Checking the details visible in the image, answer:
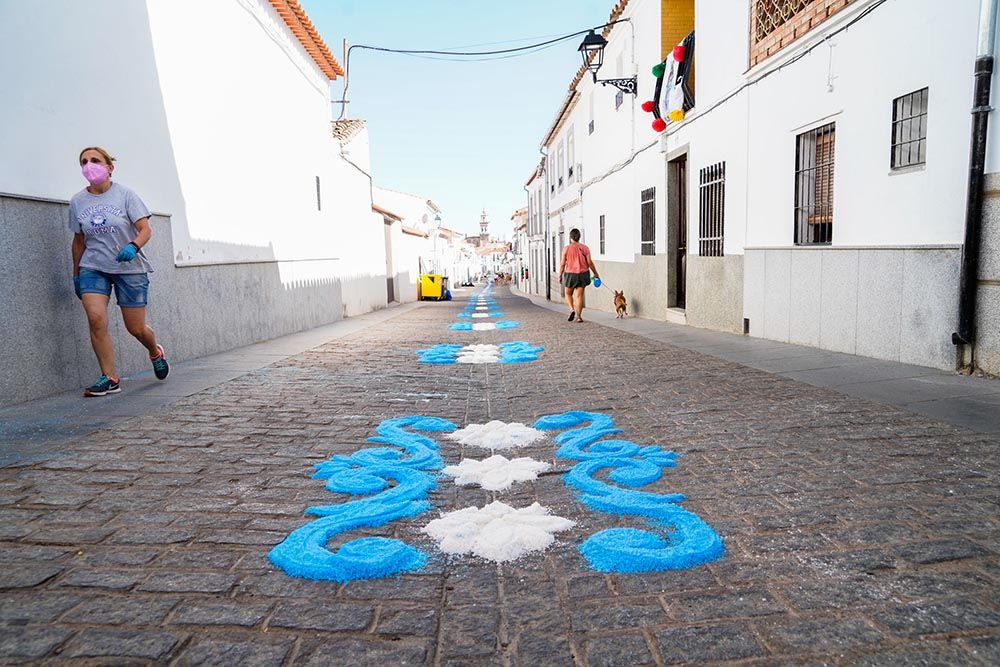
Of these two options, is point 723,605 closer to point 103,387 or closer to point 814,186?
point 103,387

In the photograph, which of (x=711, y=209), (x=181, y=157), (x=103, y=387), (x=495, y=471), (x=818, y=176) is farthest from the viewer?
(x=711, y=209)

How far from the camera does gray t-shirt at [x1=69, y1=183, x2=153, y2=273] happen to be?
15.2 ft

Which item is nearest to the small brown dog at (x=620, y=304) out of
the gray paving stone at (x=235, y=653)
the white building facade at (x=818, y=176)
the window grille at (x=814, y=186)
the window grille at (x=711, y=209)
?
the white building facade at (x=818, y=176)

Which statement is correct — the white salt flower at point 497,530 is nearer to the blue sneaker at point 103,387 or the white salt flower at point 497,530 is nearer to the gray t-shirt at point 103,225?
the blue sneaker at point 103,387

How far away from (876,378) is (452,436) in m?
3.50

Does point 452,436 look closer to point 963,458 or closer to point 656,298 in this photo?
point 963,458

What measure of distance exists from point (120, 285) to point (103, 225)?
0.47m

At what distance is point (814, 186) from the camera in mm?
7047

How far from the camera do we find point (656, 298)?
12.2 m

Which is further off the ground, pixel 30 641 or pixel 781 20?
pixel 781 20

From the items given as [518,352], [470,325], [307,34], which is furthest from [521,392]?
[307,34]

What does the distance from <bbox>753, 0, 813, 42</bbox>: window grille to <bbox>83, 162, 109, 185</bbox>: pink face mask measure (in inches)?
281

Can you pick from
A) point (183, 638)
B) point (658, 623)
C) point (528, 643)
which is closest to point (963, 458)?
point (658, 623)

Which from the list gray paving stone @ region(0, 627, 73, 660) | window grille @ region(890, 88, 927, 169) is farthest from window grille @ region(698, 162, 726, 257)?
gray paving stone @ region(0, 627, 73, 660)
